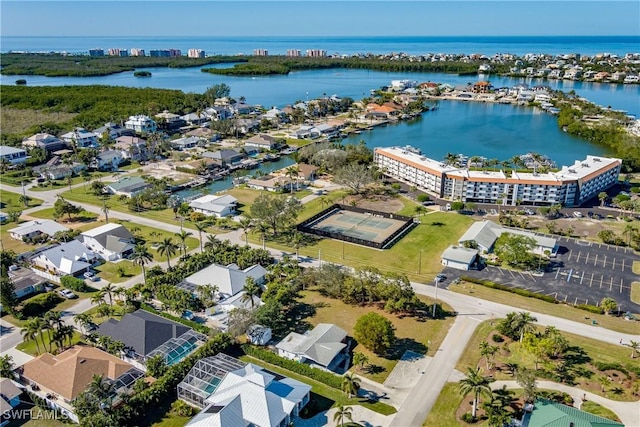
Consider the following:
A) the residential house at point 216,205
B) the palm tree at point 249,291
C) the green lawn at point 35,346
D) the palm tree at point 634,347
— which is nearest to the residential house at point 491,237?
the palm tree at point 634,347

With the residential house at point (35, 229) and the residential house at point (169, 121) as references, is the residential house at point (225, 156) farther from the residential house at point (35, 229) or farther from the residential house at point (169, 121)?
the residential house at point (35, 229)

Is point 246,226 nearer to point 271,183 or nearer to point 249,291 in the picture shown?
point 249,291

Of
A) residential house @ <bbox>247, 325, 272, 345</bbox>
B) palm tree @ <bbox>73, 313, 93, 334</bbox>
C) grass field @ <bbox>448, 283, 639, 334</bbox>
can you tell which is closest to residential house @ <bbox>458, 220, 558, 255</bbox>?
grass field @ <bbox>448, 283, 639, 334</bbox>

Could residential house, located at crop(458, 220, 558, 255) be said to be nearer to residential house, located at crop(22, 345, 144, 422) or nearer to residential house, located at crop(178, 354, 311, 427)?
residential house, located at crop(178, 354, 311, 427)

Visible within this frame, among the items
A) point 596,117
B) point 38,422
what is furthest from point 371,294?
point 596,117

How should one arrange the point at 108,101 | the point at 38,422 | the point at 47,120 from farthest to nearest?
1. the point at 108,101
2. the point at 47,120
3. the point at 38,422

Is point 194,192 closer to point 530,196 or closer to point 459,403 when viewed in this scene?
point 530,196

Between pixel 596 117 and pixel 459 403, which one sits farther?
pixel 596 117
